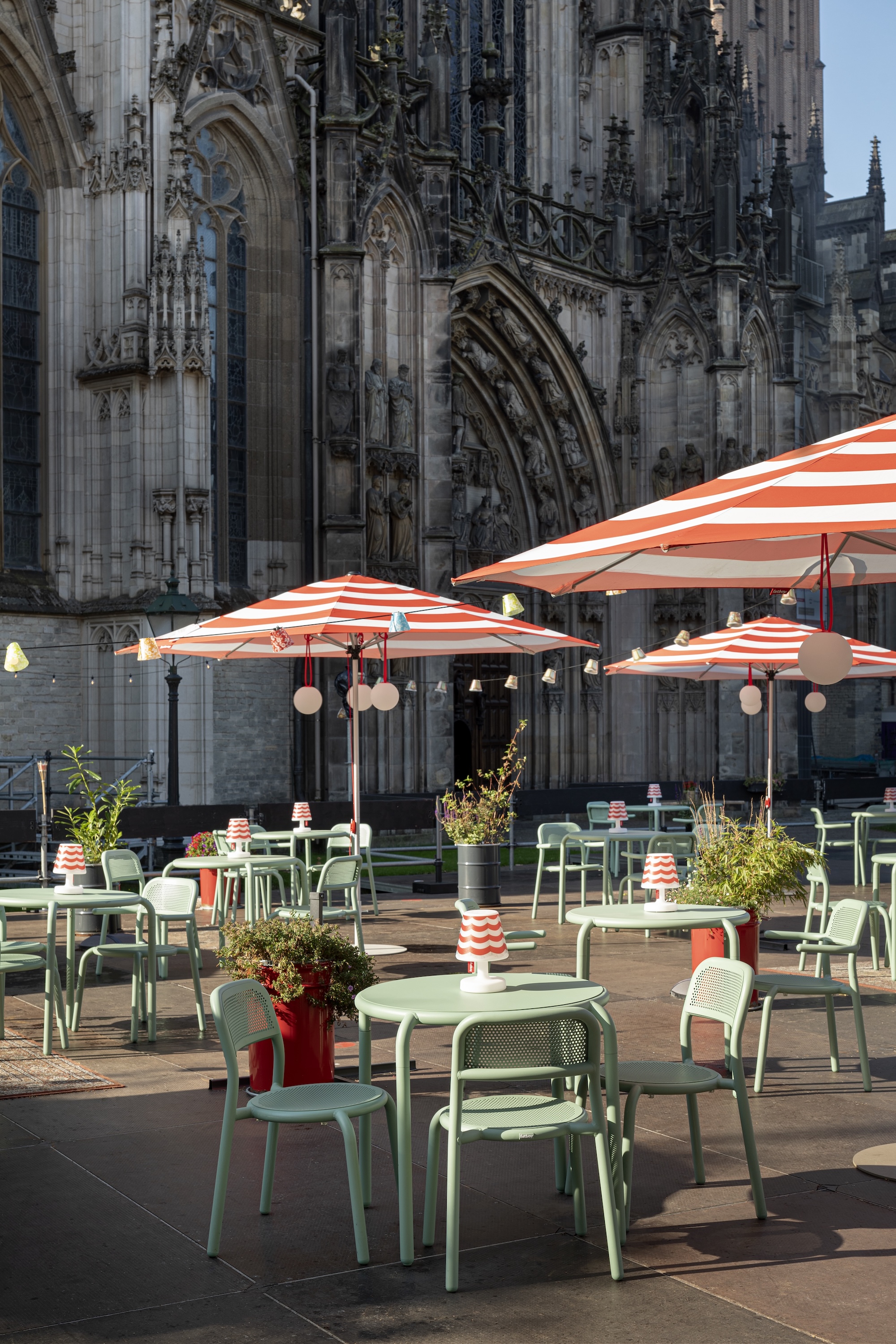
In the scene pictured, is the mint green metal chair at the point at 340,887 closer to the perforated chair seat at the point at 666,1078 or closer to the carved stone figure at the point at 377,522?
the perforated chair seat at the point at 666,1078

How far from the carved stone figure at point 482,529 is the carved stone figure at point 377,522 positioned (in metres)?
4.74

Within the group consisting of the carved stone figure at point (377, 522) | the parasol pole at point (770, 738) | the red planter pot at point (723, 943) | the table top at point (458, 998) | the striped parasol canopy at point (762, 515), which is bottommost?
the red planter pot at point (723, 943)

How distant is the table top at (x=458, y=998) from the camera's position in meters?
5.09

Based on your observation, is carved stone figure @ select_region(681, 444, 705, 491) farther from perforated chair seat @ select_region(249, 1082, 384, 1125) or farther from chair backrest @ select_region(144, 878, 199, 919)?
perforated chair seat @ select_region(249, 1082, 384, 1125)

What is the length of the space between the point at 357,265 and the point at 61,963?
16.5m

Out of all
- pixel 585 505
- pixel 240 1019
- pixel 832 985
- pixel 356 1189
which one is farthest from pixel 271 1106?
pixel 585 505

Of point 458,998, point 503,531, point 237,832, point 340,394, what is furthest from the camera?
point 503,531

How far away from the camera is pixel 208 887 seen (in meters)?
15.2

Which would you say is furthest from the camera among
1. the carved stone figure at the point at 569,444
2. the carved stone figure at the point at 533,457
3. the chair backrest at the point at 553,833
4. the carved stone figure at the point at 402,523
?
the carved stone figure at the point at 569,444

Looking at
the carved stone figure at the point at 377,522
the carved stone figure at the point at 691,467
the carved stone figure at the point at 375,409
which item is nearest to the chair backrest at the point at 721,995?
the carved stone figure at the point at 377,522

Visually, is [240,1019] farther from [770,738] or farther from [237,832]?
[770,738]

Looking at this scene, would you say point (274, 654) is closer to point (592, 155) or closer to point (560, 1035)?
point (560, 1035)

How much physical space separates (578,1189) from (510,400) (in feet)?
89.4

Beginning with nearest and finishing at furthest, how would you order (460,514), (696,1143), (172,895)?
(696,1143) → (172,895) → (460,514)
